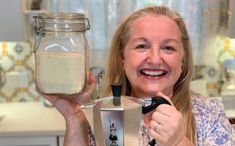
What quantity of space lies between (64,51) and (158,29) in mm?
312

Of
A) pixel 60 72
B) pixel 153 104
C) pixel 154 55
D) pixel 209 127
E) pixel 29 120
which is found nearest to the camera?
pixel 153 104

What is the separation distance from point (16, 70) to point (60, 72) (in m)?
1.75

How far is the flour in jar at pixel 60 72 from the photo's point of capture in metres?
0.95

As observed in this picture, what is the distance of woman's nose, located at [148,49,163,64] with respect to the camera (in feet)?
3.43

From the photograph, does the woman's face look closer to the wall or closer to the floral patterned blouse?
the floral patterned blouse

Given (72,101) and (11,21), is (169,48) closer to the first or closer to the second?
(72,101)

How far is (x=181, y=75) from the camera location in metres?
1.26

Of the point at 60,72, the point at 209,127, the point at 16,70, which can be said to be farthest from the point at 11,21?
the point at 209,127

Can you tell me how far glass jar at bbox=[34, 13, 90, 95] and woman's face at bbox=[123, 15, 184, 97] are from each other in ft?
0.61

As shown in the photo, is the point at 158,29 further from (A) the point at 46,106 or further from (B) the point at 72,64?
(A) the point at 46,106

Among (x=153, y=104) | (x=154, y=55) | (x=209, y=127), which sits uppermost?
(x=154, y=55)

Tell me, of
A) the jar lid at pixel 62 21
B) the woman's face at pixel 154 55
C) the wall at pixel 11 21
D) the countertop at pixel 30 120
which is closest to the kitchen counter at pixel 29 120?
the countertop at pixel 30 120

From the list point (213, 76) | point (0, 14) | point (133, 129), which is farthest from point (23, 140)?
point (213, 76)

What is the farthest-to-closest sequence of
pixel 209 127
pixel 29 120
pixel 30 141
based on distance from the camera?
1. pixel 29 120
2. pixel 30 141
3. pixel 209 127
